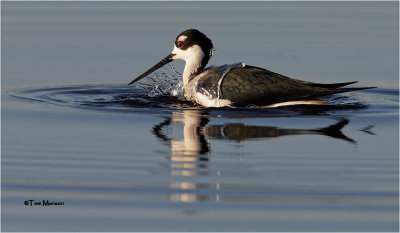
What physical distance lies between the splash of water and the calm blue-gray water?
0.11 ft

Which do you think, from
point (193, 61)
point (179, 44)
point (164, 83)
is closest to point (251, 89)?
point (193, 61)

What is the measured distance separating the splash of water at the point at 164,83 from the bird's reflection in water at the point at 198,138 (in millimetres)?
1295

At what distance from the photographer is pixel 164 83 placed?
12.9 meters

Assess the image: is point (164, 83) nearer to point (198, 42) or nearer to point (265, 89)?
point (198, 42)

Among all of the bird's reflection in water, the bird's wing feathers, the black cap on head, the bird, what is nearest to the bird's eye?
the black cap on head

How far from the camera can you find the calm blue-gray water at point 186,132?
702 centimetres

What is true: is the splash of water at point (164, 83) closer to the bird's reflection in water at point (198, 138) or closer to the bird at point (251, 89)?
the bird at point (251, 89)

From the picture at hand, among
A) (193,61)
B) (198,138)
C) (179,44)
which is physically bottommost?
(198,138)

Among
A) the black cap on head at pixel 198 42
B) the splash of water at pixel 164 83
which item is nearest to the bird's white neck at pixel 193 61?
the black cap on head at pixel 198 42

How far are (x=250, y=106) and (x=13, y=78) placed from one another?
3606 mm

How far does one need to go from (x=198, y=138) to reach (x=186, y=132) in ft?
1.27

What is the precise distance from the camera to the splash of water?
1249 centimetres

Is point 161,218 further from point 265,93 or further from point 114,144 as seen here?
point 265,93

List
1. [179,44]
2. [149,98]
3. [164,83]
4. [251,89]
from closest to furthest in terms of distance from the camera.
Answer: [251,89] → [149,98] → [179,44] → [164,83]
